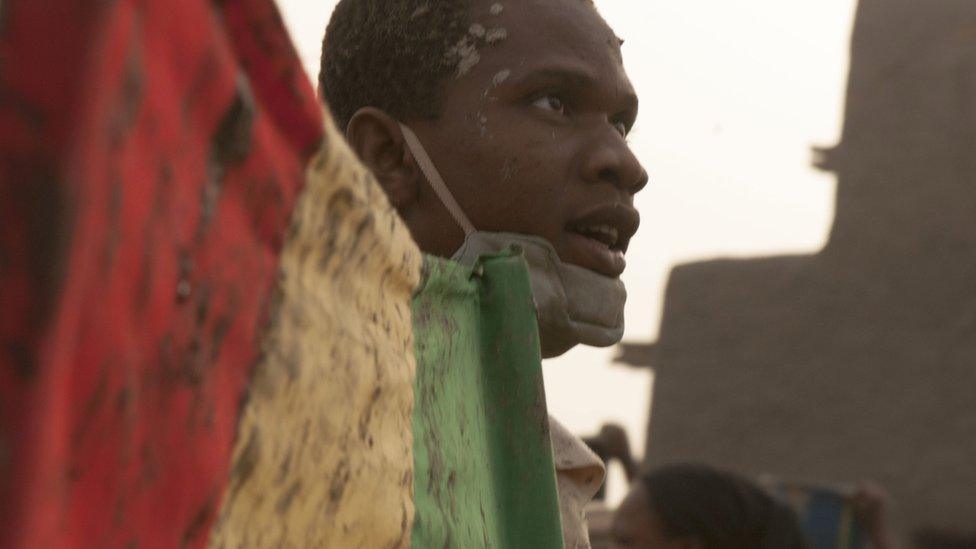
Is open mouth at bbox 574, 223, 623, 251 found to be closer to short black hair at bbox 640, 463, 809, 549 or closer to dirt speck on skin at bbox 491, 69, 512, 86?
dirt speck on skin at bbox 491, 69, 512, 86

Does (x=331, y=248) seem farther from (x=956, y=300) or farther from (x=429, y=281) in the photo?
(x=956, y=300)

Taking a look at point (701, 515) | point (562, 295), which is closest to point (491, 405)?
point (562, 295)

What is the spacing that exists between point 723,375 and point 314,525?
781cm

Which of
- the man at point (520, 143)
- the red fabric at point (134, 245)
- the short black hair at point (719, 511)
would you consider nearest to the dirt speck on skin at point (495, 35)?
the man at point (520, 143)

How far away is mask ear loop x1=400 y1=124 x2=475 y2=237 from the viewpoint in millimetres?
1834

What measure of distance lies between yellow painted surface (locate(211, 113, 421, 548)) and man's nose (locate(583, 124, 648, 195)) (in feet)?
2.43

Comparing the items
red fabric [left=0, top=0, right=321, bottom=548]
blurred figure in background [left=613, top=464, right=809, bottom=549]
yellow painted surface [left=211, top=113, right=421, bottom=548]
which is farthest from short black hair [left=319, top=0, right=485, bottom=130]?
blurred figure in background [left=613, top=464, right=809, bottom=549]

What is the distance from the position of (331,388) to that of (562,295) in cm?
84

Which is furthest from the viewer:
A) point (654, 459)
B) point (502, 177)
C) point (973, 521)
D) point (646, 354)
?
point (646, 354)

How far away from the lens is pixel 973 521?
7.30 metres

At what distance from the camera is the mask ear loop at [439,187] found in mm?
1834

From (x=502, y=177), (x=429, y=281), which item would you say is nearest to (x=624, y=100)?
(x=502, y=177)

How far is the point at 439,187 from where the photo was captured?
1843 mm

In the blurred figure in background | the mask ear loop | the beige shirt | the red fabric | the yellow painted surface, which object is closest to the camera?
the red fabric
